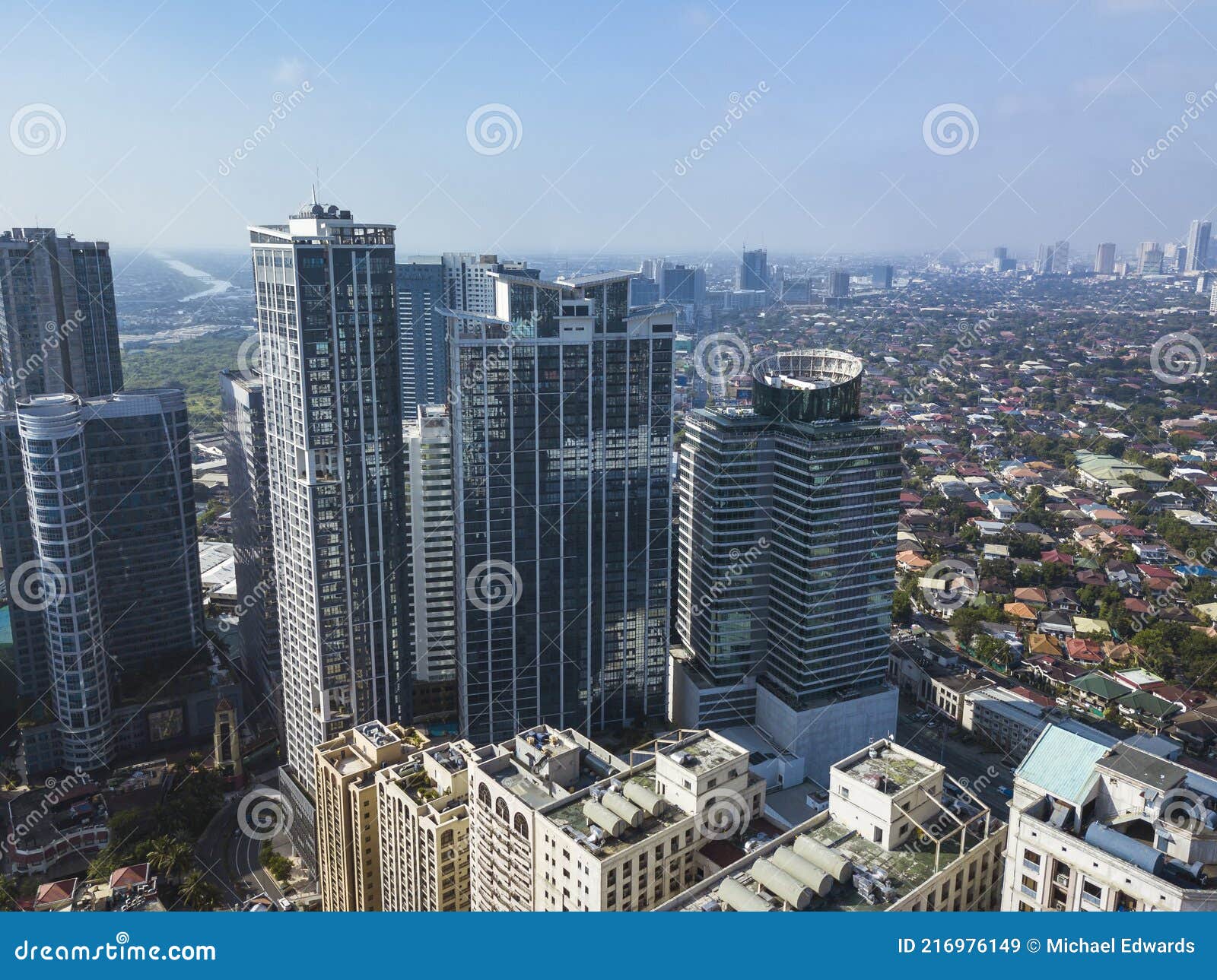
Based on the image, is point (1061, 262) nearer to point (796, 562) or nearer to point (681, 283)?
point (681, 283)

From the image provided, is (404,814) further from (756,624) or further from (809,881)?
(756,624)

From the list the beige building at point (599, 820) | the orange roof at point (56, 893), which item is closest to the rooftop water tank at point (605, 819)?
the beige building at point (599, 820)

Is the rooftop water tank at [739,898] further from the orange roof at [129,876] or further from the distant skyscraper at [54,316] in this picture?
the distant skyscraper at [54,316]

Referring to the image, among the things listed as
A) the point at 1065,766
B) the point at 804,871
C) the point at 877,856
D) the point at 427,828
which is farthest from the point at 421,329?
the point at 1065,766

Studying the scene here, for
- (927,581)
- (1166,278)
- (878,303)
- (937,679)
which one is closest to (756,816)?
(937,679)

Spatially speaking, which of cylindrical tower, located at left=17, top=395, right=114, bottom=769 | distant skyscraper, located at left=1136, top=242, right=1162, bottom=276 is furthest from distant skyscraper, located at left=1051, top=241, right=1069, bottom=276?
cylindrical tower, located at left=17, top=395, right=114, bottom=769
